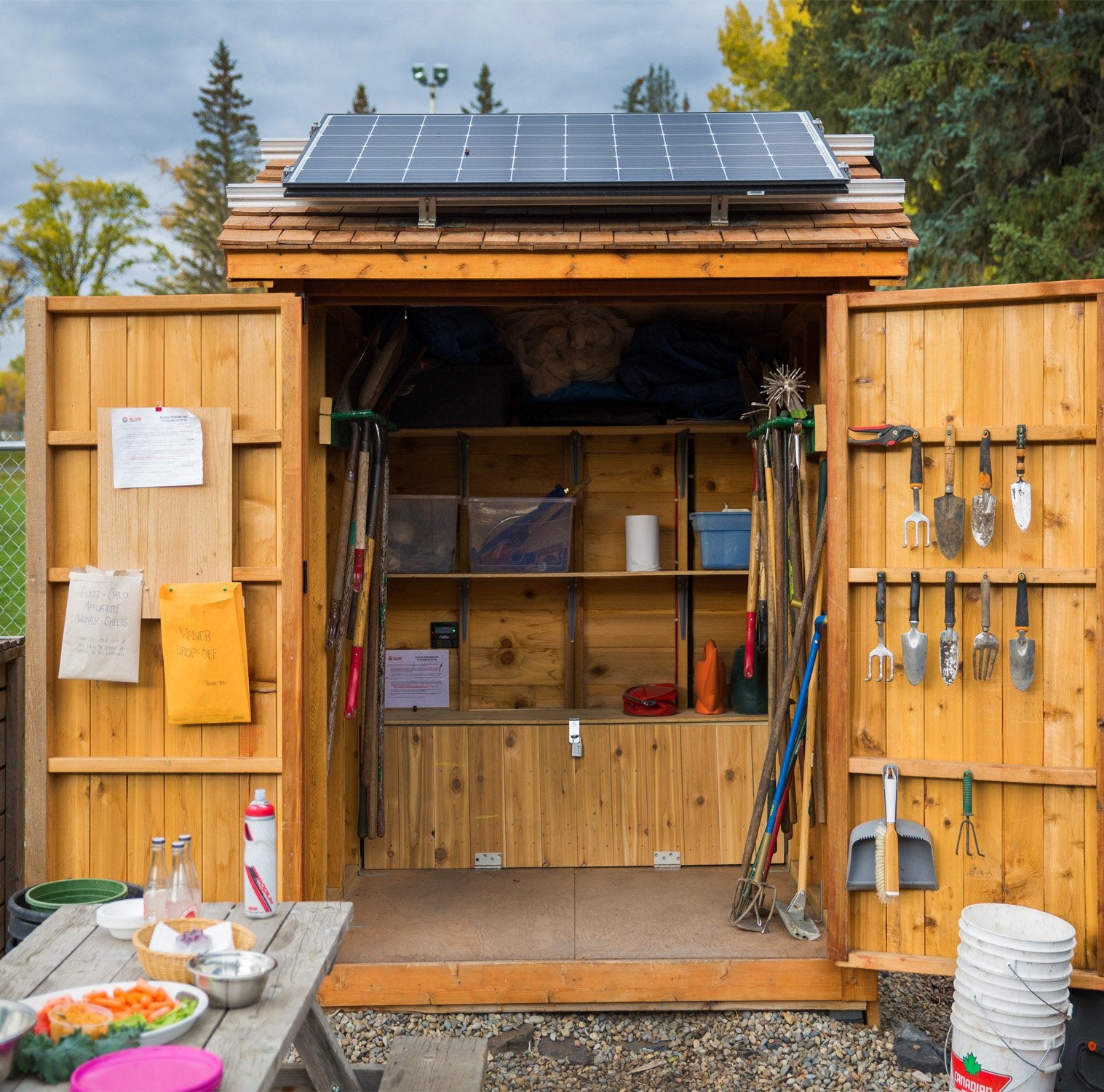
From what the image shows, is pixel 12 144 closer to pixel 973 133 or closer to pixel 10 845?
pixel 973 133

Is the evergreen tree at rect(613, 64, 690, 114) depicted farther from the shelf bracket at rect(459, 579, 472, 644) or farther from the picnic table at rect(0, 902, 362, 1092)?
the picnic table at rect(0, 902, 362, 1092)

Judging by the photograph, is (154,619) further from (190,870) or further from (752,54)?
(752,54)

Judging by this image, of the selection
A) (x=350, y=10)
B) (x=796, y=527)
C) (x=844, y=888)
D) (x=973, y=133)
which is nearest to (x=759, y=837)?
(x=844, y=888)

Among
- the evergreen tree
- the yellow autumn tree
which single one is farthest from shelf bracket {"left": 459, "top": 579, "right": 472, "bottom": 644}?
the evergreen tree

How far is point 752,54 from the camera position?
734 inches

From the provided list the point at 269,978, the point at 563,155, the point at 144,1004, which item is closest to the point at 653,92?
the point at 563,155

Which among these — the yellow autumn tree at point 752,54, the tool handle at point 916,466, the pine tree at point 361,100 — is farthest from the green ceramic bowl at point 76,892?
the pine tree at point 361,100

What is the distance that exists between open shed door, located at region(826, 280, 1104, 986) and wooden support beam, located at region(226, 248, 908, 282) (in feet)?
0.52

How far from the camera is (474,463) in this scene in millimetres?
4918

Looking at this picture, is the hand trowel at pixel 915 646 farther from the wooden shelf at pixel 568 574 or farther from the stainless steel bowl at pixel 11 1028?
the stainless steel bowl at pixel 11 1028

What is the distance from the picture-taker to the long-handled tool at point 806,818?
11.9ft

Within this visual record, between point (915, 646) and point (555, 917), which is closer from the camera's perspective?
point (915, 646)

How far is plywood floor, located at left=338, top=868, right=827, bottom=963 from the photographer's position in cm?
356

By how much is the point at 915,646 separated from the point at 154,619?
2390 millimetres
